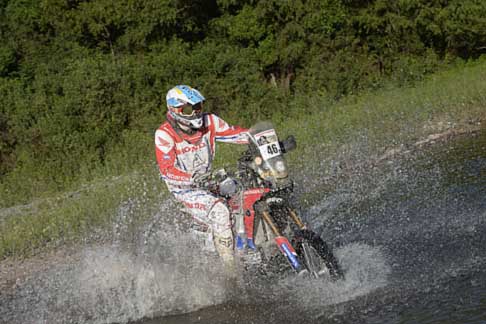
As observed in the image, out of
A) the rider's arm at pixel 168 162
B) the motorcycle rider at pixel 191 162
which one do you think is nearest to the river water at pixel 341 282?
the motorcycle rider at pixel 191 162

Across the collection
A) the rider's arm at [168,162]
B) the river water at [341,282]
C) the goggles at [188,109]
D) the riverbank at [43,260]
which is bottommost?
the riverbank at [43,260]

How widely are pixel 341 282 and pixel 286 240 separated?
0.69 metres

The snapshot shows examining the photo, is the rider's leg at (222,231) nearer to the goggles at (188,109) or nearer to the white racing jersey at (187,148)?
the white racing jersey at (187,148)

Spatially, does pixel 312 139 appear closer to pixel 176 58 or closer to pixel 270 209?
pixel 270 209

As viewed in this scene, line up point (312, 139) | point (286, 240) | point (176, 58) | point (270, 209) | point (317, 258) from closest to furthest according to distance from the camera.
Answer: point (317, 258)
point (286, 240)
point (270, 209)
point (312, 139)
point (176, 58)

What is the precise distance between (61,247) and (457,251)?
6.69 m

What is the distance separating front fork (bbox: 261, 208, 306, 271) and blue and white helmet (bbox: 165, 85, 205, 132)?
1.40 metres

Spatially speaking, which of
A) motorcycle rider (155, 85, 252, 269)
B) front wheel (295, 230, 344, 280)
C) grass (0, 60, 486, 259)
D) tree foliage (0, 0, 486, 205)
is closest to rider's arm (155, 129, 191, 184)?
motorcycle rider (155, 85, 252, 269)

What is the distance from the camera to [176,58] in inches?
906

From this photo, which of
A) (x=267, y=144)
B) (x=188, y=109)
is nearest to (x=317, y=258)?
(x=267, y=144)

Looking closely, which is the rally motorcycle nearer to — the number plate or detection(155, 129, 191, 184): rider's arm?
the number plate

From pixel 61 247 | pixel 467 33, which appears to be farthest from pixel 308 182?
pixel 467 33

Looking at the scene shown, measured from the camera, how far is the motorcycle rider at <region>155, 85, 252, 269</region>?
25.0 ft

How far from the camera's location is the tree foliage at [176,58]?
19750 mm
